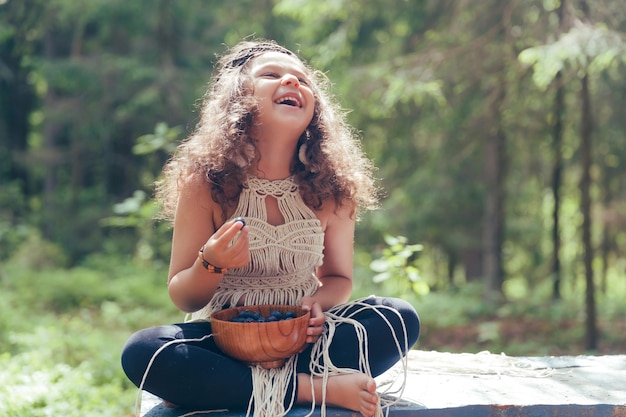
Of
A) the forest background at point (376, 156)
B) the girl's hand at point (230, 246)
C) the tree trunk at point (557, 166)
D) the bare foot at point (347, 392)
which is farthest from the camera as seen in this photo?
the tree trunk at point (557, 166)

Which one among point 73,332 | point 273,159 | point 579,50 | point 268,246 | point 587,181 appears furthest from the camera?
point 73,332

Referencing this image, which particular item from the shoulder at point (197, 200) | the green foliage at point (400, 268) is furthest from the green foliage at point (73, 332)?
the green foliage at point (400, 268)

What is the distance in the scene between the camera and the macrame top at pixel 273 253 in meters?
2.43

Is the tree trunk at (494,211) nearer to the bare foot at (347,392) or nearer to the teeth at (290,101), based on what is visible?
the teeth at (290,101)

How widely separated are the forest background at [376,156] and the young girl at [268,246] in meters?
0.76

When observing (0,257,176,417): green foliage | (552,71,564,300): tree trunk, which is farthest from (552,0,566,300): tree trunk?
(0,257,176,417): green foliage

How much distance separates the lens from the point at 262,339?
207 cm

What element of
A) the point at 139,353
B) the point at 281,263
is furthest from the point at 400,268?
the point at 139,353

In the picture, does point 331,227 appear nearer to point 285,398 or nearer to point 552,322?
point 285,398

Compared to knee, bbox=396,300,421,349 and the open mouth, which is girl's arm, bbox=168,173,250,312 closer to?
the open mouth

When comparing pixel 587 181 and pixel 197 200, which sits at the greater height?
pixel 587 181

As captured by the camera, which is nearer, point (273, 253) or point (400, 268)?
point (273, 253)

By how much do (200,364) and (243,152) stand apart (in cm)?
79

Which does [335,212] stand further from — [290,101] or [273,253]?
[290,101]
